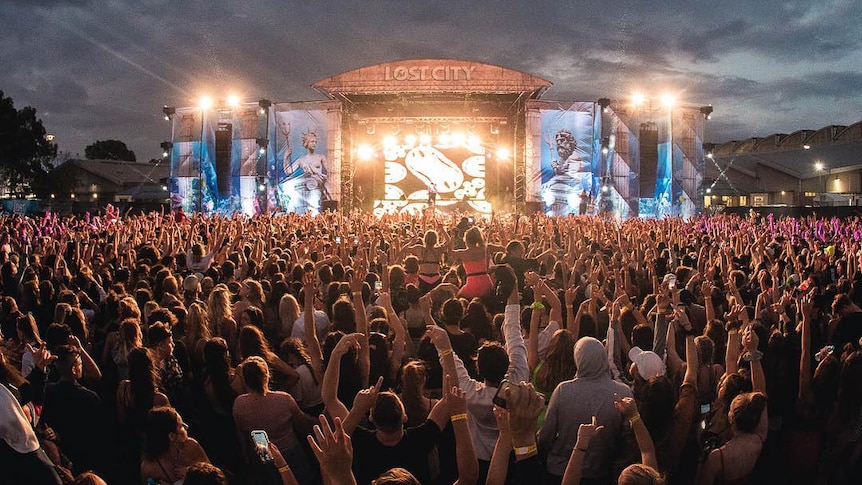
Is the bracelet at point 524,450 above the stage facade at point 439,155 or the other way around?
the other way around

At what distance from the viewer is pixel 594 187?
98.3ft

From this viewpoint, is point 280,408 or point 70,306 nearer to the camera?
point 280,408

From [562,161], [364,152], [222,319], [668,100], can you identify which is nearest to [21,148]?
[364,152]

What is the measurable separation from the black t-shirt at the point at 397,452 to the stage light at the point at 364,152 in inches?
1117

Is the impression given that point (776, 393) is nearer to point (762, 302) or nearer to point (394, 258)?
point (762, 302)

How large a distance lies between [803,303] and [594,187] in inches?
1009

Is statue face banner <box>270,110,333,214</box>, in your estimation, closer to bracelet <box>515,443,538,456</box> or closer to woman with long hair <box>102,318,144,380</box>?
woman with long hair <box>102,318,144,380</box>

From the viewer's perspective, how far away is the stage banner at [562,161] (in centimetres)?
2939

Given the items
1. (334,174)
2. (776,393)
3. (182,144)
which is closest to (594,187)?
(334,174)

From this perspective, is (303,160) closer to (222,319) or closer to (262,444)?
(222,319)

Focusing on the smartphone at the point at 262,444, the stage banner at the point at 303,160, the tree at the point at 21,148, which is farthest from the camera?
the tree at the point at 21,148

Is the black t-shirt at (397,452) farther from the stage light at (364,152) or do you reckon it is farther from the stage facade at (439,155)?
the stage light at (364,152)

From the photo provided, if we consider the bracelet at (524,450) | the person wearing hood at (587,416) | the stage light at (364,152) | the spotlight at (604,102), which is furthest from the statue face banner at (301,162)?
the bracelet at (524,450)

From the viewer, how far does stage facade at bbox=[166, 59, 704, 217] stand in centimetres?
→ 2950
